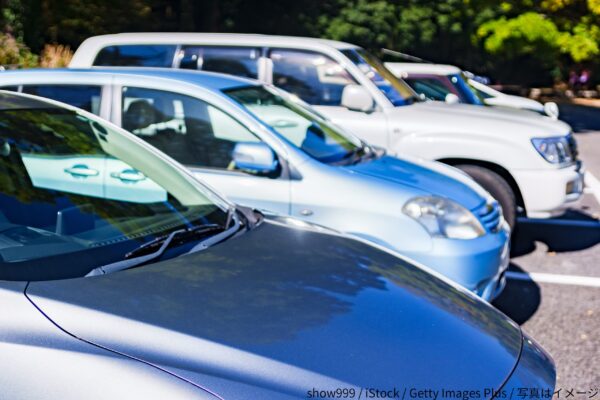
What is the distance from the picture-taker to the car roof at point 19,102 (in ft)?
11.5

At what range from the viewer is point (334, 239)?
11.3ft

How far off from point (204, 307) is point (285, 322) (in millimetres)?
246

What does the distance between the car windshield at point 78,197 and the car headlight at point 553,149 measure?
4581mm

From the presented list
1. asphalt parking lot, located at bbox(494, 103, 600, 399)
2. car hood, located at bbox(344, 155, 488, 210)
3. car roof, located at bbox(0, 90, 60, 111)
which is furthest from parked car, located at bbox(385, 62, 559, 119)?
car roof, located at bbox(0, 90, 60, 111)

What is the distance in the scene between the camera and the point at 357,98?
7520 millimetres

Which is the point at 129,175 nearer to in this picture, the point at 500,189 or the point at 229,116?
the point at 229,116

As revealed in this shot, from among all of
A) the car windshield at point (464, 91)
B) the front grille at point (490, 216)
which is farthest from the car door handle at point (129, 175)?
the car windshield at point (464, 91)

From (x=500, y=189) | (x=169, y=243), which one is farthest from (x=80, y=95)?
(x=500, y=189)

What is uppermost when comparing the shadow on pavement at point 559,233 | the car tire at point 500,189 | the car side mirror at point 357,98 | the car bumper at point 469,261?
the car side mirror at point 357,98

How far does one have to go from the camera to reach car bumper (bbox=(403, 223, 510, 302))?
16.0 feet

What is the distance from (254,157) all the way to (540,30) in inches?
1249

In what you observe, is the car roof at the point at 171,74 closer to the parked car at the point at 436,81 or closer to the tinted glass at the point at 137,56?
the tinted glass at the point at 137,56

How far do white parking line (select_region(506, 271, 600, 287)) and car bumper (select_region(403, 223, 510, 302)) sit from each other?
1763 mm

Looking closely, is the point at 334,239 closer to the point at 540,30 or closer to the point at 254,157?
the point at 254,157
